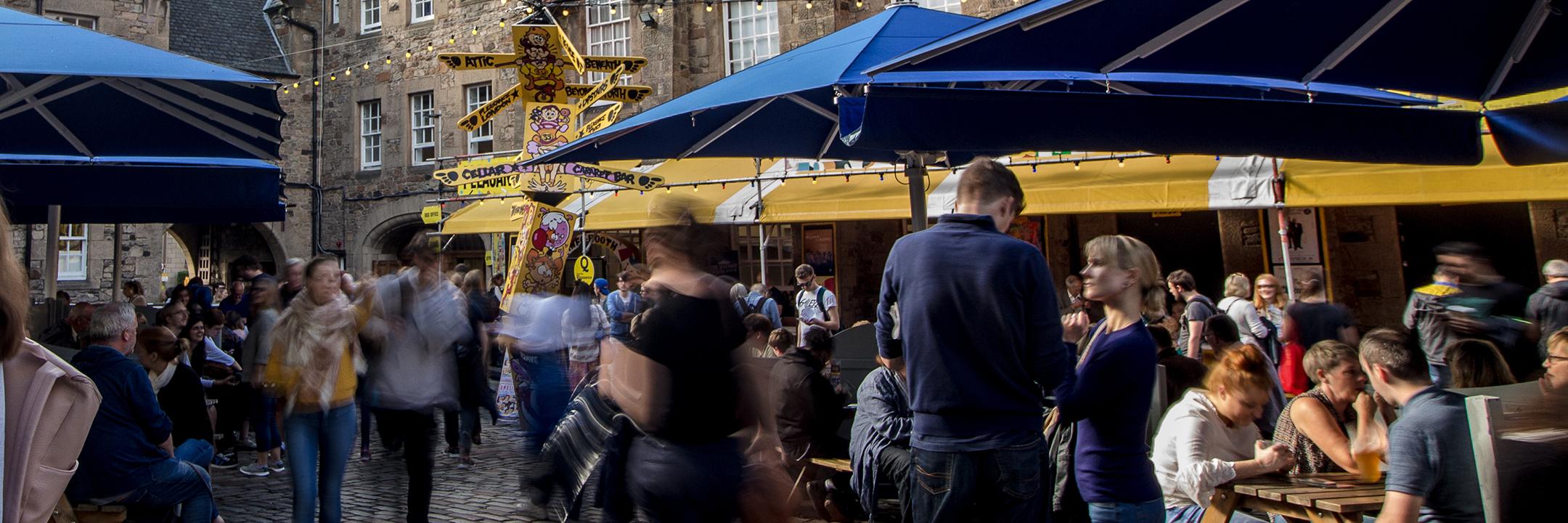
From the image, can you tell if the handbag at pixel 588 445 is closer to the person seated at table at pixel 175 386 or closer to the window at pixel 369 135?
the person seated at table at pixel 175 386

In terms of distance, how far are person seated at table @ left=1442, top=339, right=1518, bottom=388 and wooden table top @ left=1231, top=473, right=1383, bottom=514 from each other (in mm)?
518

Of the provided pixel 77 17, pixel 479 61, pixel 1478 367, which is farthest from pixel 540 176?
pixel 77 17

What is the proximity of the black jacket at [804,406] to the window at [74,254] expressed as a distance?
736 inches

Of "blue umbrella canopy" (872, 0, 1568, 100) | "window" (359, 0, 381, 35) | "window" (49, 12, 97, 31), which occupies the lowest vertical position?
"blue umbrella canopy" (872, 0, 1568, 100)

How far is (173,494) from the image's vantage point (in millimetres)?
4492

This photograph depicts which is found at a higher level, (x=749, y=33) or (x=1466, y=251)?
(x=749, y=33)

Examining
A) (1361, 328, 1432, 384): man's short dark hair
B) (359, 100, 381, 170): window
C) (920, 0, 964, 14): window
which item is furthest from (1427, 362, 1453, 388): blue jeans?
(359, 100, 381, 170): window

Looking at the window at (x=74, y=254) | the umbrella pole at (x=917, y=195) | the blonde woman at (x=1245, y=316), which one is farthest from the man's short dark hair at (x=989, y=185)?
the window at (x=74, y=254)

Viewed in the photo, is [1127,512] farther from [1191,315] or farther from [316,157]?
[316,157]

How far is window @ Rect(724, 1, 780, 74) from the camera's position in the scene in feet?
54.1

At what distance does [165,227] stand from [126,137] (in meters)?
17.6

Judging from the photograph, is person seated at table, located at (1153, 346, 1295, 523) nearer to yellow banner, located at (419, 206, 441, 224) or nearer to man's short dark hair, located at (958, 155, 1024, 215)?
man's short dark hair, located at (958, 155, 1024, 215)

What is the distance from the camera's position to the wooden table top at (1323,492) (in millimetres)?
3404

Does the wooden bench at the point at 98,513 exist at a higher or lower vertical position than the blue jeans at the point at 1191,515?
higher
